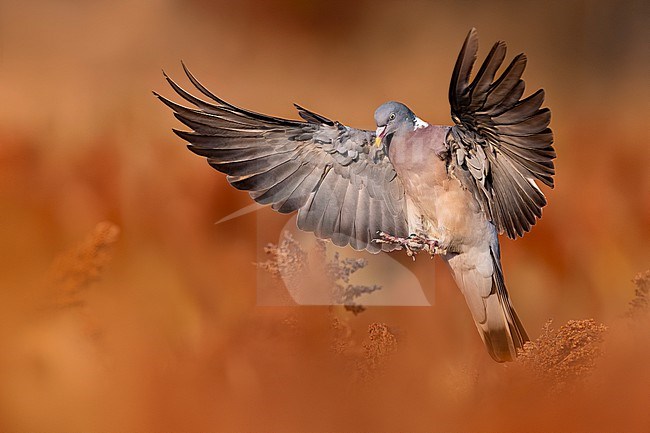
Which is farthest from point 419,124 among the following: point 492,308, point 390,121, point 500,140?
point 492,308

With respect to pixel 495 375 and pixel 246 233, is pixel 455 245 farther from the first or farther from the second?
pixel 246 233

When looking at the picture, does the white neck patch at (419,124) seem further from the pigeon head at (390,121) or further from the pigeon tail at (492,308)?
the pigeon tail at (492,308)

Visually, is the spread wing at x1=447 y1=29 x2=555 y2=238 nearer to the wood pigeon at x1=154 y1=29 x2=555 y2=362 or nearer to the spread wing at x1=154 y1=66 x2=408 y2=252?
the wood pigeon at x1=154 y1=29 x2=555 y2=362

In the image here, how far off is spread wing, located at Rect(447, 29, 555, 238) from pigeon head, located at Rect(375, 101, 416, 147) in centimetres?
10

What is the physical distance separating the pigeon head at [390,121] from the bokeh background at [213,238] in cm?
10

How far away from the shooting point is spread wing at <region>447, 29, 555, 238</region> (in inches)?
45.5

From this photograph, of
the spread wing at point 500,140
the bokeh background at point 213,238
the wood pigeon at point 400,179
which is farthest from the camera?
the bokeh background at point 213,238

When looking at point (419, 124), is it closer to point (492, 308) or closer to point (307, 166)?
point (307, 166)

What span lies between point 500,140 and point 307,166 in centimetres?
39

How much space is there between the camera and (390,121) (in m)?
1.42

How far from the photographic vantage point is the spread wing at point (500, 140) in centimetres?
116

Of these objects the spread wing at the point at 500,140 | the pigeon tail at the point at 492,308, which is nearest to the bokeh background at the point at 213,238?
the pigeon tail at the point at 492,308

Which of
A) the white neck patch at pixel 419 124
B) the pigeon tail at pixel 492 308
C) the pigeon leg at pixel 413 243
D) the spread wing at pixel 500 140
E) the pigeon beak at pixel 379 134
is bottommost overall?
the pigeon tail at pixel 492 308

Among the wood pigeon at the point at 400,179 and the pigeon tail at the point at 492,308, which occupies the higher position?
the wood pigeon at the point at 400,179
